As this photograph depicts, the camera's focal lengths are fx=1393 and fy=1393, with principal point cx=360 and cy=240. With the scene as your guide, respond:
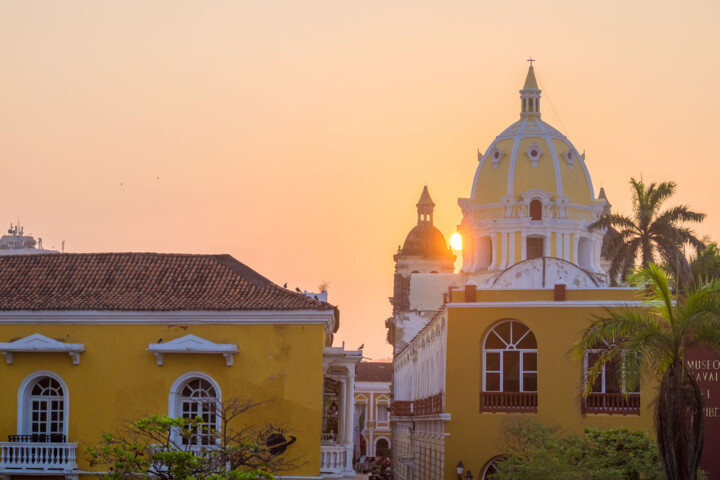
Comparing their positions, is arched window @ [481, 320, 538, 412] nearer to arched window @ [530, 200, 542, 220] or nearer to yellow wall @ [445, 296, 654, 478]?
yellow wall @ [445, 296, 654, 478]

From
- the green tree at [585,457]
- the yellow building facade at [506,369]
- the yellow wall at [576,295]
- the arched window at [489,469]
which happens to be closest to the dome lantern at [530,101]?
the yellow building facade at [506,369]

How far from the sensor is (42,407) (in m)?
34.8

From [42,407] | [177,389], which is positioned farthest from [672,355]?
[42,407]

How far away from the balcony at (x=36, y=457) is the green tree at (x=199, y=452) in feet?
2.56

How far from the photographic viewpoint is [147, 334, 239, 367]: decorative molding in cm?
3331

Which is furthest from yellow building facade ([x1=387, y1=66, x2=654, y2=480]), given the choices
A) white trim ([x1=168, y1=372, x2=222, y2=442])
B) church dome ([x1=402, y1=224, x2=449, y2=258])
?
church dome ([x1=402, y1=224, x2=449, y2=258])

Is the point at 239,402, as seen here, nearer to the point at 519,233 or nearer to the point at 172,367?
the point at 172,367

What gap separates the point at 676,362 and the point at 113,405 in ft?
48.1

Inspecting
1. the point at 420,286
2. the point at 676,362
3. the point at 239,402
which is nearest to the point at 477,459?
the point at 239,402

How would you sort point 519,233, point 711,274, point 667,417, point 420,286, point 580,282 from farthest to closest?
point 420,286, point 519,233, point 711,274, point 580,282, point 667,417

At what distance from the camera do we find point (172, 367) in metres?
33.8

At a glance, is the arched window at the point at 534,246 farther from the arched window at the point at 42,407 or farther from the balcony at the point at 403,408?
the arched window at the point at 42,407

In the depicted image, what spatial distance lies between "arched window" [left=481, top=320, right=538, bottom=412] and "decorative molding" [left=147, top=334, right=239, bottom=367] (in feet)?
25.1

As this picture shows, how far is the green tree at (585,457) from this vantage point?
3027 centimetres
